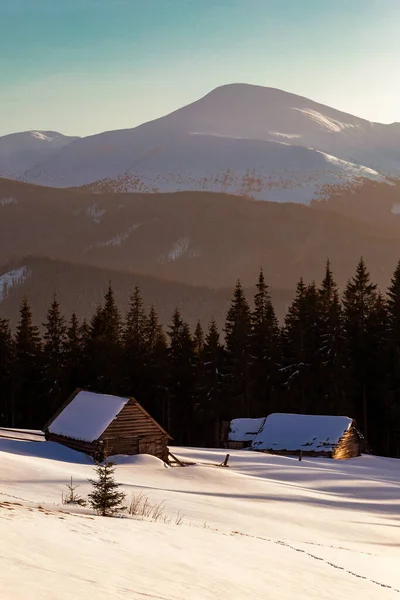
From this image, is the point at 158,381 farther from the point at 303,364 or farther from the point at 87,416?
the point at 87,416

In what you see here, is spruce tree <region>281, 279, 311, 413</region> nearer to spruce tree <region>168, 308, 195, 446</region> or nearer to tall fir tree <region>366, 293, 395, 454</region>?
tall fir tree <region>366, 293, 395, 454</region>

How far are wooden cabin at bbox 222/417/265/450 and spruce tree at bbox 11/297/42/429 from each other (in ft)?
64.3

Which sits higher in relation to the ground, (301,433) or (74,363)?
(74,363)

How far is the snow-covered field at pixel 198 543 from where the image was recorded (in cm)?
934

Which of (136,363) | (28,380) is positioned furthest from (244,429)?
(28,380)

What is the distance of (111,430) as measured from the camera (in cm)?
3825

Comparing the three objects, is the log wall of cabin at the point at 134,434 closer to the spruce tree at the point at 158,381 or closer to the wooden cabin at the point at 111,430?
the wooden cabin at the point at 111,430

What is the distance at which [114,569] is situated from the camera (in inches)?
390

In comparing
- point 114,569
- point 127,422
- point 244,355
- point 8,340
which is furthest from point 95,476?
point 8,340

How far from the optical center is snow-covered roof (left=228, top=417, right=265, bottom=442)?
5391cm

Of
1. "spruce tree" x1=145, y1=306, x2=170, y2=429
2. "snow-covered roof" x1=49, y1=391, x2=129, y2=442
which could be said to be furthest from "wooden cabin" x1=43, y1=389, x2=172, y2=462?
"spruce tree" x1=145, y1=306, x2=170, y2=429

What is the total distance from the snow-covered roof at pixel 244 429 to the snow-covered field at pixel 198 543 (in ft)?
71.8

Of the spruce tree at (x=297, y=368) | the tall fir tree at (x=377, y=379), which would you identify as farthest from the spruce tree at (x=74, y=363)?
the tall fir tree at (x=377, y=379)

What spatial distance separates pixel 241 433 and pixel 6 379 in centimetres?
2486
